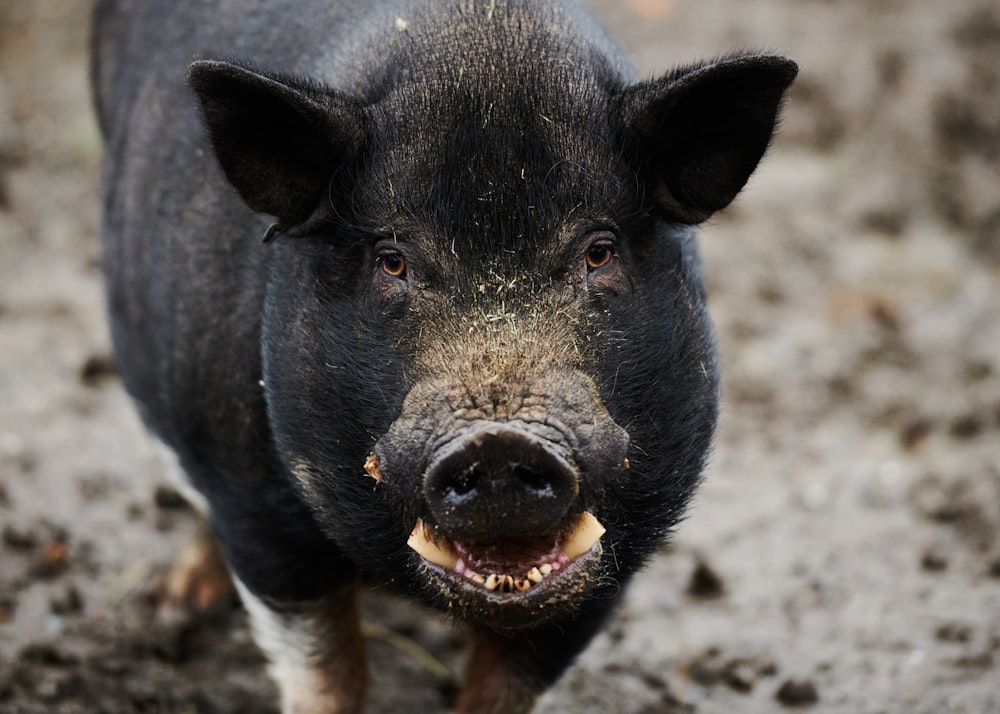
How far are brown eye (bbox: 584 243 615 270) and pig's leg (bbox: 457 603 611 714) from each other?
1166mm

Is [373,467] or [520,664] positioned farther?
[520,664]

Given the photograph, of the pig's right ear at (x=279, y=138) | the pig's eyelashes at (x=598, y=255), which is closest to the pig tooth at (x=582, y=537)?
the pig's eyelashes at (x=598, y=255)

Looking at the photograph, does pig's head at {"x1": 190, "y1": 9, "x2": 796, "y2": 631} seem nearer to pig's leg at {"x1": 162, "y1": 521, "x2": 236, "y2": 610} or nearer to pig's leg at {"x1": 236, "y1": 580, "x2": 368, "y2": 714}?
pig's leg at {"x1": 236, "y1": 580, "x2": 368, "y2": 714}

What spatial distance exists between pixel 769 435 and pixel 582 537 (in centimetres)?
380

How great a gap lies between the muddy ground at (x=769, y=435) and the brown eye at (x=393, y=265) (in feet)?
4.20

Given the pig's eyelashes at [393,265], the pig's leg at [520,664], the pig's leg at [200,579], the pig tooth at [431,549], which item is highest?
the pig's eyelashes at [393,265]

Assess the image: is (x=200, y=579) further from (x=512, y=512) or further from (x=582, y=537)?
(x=512, y=512)

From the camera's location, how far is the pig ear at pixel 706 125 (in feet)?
11.8

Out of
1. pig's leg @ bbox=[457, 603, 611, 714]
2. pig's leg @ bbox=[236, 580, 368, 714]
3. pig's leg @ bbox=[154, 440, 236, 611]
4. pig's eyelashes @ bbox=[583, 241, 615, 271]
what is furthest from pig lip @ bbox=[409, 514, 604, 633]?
pig's leg @ bbox=[154, 440, 236, 611]

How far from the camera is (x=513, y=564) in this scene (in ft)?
10.7

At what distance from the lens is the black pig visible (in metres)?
3.27

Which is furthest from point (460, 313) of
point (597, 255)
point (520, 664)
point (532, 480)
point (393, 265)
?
point (520, 664)

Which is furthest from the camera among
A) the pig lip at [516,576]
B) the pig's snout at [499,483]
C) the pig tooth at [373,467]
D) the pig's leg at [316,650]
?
the pig's leg at [316,650]

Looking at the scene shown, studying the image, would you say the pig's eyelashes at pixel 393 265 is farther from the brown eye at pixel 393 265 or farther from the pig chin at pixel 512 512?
the pig chin at pixel 512 512
